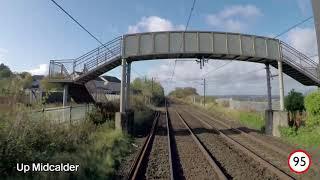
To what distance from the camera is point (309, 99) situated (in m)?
17.5

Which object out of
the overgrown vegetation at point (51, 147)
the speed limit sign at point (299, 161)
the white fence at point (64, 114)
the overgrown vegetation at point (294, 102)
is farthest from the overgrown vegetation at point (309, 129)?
the speed limit sign at point (299, 161)

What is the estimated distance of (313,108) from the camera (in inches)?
670

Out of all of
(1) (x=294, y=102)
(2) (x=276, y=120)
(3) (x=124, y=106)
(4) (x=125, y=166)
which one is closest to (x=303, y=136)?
(2) (x=276, y=120)

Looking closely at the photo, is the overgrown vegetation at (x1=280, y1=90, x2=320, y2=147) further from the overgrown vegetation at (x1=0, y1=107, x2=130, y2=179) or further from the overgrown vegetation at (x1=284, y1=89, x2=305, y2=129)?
the overgrown vegetation at (x1=0, y1=107, x2=130, y2=179)

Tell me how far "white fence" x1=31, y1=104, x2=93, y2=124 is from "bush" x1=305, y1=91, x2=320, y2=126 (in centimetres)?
1332

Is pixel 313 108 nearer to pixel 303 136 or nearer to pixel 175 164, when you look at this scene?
pixel 303 136

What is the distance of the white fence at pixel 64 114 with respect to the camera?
11.2 metres

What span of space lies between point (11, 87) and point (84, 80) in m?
12.1

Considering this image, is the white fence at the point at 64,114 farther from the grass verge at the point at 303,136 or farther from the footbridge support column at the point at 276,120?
the footbridge support column at the point at 276,120

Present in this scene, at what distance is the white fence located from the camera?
1124 centimetres

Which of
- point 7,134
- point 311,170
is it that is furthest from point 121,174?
point 311,170

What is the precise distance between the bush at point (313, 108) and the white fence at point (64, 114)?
13.3 metres

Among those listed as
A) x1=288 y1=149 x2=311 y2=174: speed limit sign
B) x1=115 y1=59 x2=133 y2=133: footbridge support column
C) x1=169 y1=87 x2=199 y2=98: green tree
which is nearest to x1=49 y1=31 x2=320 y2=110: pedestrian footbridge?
x1=115 y1=59 x2=133 y2=133: footbridge support column

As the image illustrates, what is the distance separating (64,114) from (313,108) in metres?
13.9
